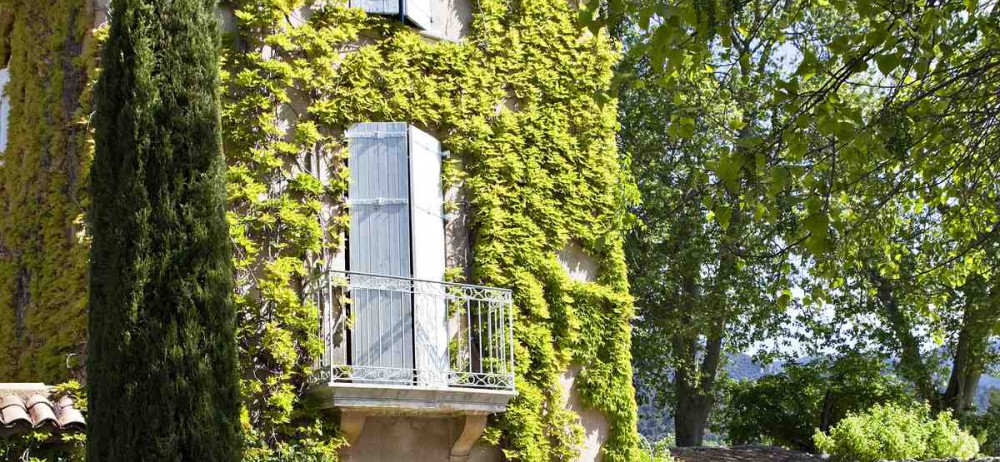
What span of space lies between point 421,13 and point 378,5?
1.74 ft

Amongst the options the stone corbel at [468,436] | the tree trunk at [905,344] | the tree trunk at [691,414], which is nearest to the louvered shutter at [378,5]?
the stone corbel at [468,436]

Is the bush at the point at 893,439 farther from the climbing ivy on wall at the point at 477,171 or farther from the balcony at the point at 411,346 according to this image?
the balcony at the point at 411,346

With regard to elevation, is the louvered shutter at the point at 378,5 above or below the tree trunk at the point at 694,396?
above

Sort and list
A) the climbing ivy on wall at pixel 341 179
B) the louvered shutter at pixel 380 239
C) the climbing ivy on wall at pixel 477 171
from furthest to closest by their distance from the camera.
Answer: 1. the louvered shutter at pixel 380 239
2. the climbing ivy on wall at pixel 477 171
3. the climbing ivy on wall at pixel 341 179

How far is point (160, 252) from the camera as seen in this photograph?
31.3ft

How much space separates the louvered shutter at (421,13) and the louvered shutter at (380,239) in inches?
53.3

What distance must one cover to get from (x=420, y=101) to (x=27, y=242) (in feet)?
14.2

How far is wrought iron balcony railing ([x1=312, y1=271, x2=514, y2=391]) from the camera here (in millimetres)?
11672

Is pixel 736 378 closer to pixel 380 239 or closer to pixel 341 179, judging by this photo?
pixel 380 239

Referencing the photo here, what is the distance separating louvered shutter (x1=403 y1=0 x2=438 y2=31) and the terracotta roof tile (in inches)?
216

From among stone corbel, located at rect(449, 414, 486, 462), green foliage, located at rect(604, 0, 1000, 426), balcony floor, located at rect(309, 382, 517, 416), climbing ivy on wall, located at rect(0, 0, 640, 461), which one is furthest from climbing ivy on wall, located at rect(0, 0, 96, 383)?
green foliage, located at rect(604, 0, 1000, 426)

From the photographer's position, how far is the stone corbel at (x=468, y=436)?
12.1m

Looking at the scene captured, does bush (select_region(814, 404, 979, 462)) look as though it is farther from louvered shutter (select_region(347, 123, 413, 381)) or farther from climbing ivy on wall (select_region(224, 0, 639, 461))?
louvered shutter (select_region(347, 123, 413, 381))

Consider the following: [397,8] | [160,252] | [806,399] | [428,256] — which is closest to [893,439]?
[806,399]
